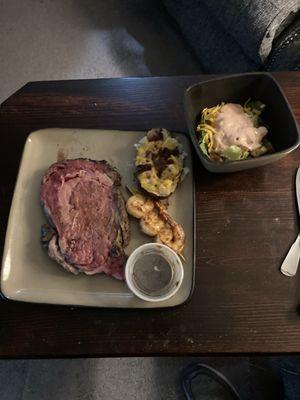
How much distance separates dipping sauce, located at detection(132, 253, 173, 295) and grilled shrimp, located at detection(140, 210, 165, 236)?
0.19ft

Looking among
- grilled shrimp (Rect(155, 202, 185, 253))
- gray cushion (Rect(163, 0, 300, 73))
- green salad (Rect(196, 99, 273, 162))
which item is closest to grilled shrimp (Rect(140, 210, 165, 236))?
grilled shrimp (Rect(155, 202, 185, 253))

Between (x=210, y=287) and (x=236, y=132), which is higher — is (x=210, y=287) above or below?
below

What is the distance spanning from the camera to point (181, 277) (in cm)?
76

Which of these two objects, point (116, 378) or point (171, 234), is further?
point (116, 378)

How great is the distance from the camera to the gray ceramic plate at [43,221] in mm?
782

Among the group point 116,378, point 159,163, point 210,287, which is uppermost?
point 159,163

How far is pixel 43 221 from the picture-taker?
33.9 inches

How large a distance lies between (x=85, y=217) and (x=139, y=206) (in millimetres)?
125

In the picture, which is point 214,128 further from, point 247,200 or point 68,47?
point 68,47

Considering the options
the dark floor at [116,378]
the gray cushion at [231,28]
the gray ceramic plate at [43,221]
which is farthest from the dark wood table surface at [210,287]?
the dark floor at [116,378]

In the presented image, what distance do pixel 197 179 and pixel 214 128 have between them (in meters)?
0.13

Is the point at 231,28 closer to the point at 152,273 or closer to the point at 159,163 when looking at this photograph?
the point at 159,163

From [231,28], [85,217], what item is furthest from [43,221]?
[231,28]

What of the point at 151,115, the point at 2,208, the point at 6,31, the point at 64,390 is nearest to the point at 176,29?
the point at 6,31
